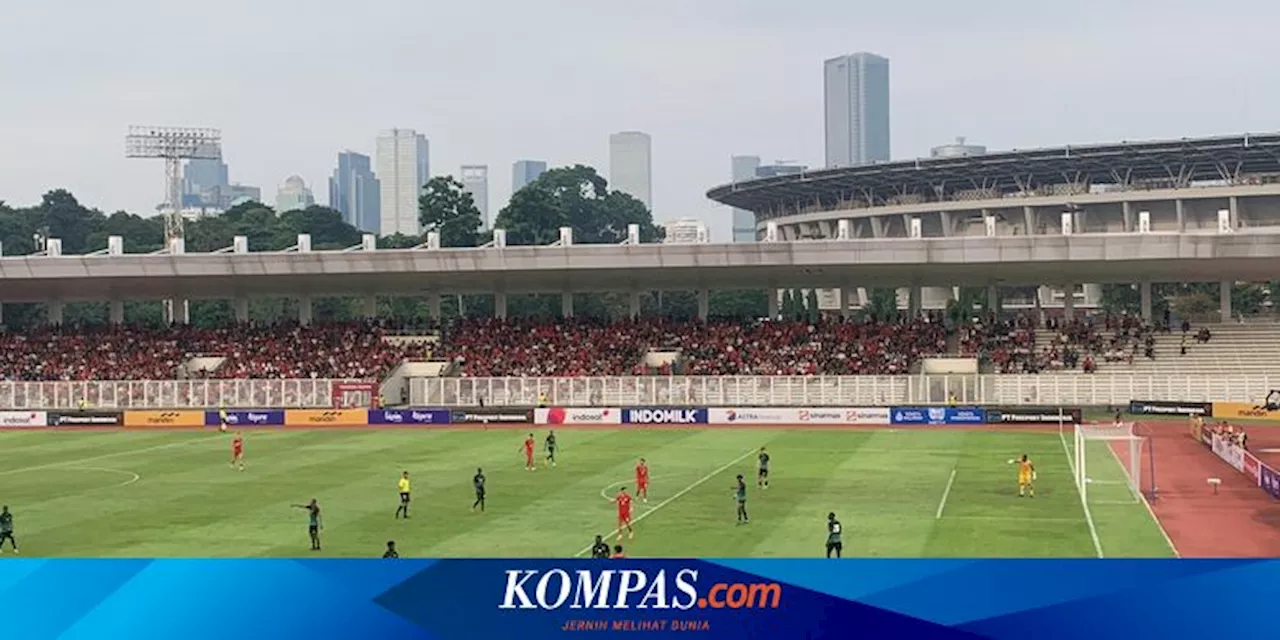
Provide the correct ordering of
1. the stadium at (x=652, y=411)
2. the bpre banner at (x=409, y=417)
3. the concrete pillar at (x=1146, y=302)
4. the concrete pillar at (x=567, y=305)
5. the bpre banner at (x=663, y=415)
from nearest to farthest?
the stadium at (x=652, y=411) → the bpre banner at (x=663, y=415) → the bpre banner at (x=409, y=417) → the concrete pillar at (x=1146, y=302) → the concrete pillar at (x=567, y=305)

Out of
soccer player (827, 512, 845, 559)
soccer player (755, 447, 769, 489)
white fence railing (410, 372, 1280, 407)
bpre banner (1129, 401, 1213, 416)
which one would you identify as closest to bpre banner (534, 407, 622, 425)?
white fence railing (410, 372, 1280, 407)

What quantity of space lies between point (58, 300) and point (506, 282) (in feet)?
109

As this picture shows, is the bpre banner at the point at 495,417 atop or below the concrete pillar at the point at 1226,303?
below

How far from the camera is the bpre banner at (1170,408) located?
227 ft

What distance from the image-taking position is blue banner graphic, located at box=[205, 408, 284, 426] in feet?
241

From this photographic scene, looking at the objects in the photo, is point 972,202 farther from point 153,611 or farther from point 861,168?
point 153,611

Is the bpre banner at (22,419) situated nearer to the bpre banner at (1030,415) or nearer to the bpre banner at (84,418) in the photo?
the bpre banner at (84,418)

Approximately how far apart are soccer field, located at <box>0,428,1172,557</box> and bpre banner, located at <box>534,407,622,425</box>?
5.75 m

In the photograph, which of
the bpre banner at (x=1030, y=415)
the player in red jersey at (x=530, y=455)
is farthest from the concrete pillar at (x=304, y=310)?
the bpre banner at (x=1030, y=415)

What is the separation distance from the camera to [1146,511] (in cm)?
3916

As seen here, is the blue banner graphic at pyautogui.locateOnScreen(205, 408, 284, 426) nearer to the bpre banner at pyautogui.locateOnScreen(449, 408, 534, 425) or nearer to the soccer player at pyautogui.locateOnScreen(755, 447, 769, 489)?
the bpre banner at pyautogui.locateOnScreen(449, 408, 534, 425)

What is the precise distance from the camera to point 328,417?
240 ft

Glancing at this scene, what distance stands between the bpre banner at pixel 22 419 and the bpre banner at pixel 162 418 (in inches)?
207

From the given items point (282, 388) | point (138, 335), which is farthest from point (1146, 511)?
point (138, 335)
